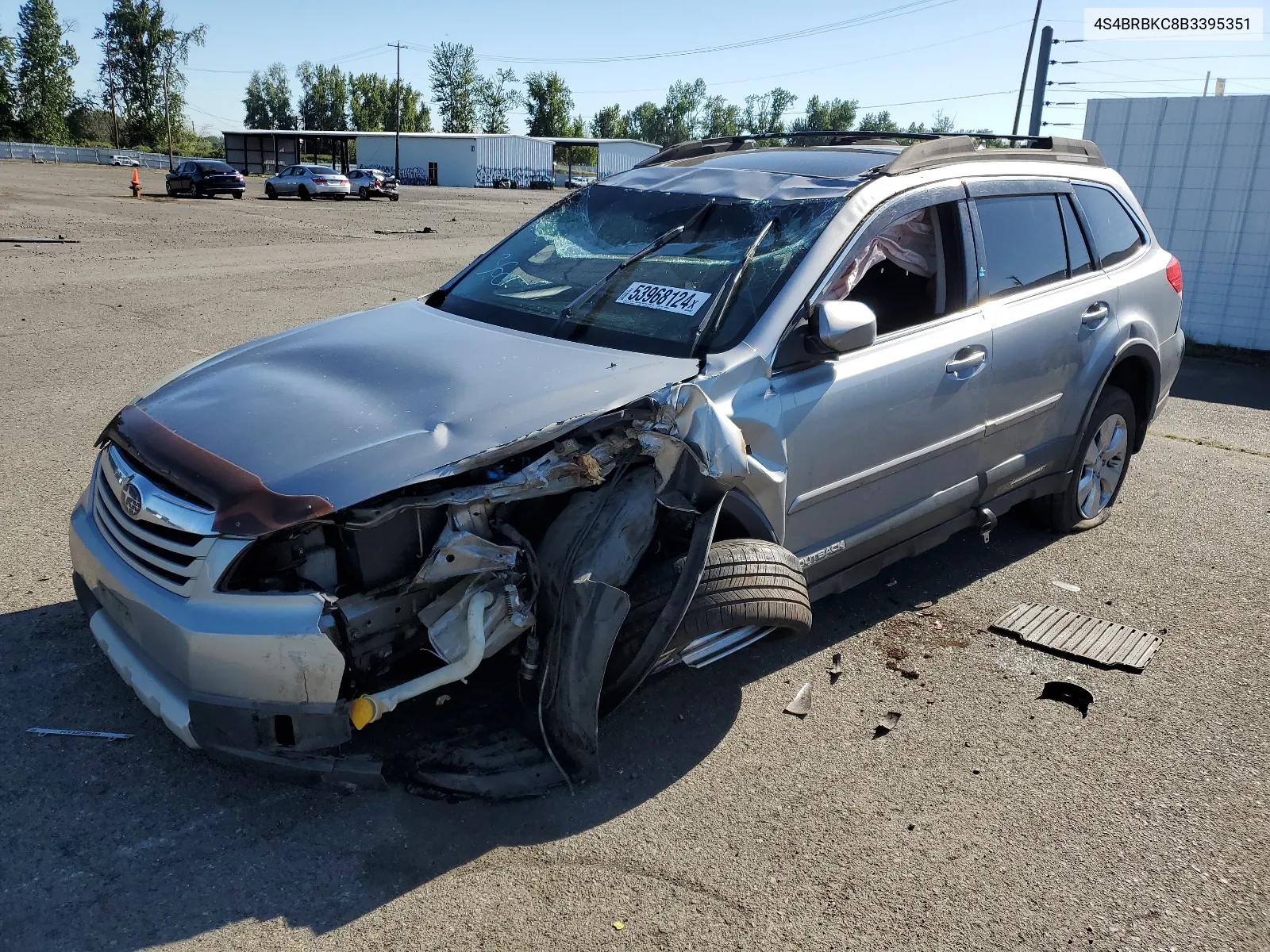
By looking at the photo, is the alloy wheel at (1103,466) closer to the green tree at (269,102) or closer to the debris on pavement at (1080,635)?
the debris on pavement at (1080,635)

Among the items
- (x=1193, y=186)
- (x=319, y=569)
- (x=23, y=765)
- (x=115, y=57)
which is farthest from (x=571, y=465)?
(x=115, y=57)

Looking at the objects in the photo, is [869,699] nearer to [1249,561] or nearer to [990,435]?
[990,435]

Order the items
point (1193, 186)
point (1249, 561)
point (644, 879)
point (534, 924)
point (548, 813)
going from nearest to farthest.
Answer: point (534, 924) < point (644, 879) < point (548, 813) < point (1249, 561) < point (1193, 186)

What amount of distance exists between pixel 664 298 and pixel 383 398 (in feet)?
3.79

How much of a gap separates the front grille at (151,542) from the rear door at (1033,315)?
3189 mm

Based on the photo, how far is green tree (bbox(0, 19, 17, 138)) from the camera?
82375mm

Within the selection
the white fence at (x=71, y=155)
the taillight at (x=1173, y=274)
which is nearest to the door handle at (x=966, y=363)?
the taillight at (x=1173, y=274)

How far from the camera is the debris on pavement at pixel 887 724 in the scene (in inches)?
141

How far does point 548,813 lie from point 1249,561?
162 inches

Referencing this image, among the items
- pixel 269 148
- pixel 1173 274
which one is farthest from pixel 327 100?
pixel 1173 274

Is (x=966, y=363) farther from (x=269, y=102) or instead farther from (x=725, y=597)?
(x=269, y=102)

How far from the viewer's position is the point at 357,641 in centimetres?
285

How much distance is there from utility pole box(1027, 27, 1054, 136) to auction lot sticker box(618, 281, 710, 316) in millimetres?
13992

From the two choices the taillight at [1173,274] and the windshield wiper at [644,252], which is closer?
the windshield wiper at [644,252]
